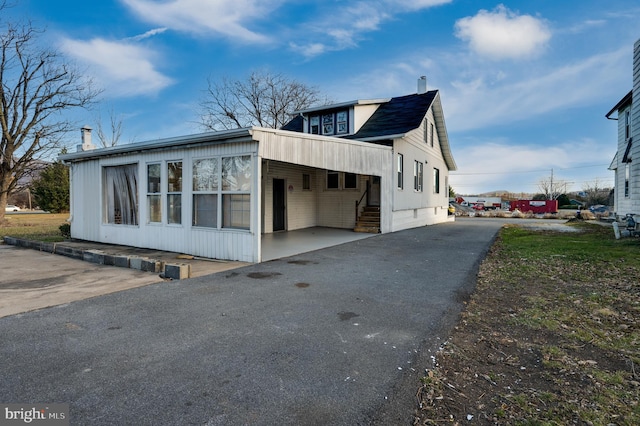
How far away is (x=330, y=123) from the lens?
1658 cm

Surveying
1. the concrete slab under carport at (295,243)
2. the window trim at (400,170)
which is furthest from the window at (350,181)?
the concrete slab under carport at (295,243)

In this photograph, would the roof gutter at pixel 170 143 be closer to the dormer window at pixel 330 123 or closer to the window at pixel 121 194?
the window at pixel 121 194

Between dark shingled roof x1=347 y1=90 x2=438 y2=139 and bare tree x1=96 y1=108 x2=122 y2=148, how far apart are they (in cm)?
2571

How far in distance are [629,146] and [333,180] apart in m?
12.7

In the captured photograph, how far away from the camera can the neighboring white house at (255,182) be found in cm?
768

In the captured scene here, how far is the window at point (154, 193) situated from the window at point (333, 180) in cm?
812

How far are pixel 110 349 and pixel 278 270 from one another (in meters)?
3.79

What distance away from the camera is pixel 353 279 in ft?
20.0

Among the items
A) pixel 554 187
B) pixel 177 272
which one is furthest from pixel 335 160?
pixel 554 187

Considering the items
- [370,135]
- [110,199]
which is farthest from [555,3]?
[110,199]

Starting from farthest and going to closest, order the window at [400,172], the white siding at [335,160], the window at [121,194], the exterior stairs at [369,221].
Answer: the window at [400,172]
the exterior stairs at [369,221]
the window at [121,194]
the white siding at [335,160]

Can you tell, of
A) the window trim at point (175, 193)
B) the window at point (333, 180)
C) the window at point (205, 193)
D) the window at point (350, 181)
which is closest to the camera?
the window at point (205, 193)

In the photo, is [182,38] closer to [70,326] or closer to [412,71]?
[412,71]

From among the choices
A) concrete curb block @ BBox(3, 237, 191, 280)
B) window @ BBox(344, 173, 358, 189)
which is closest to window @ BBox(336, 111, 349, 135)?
window @ BBox(344, 173, 358, 189)
